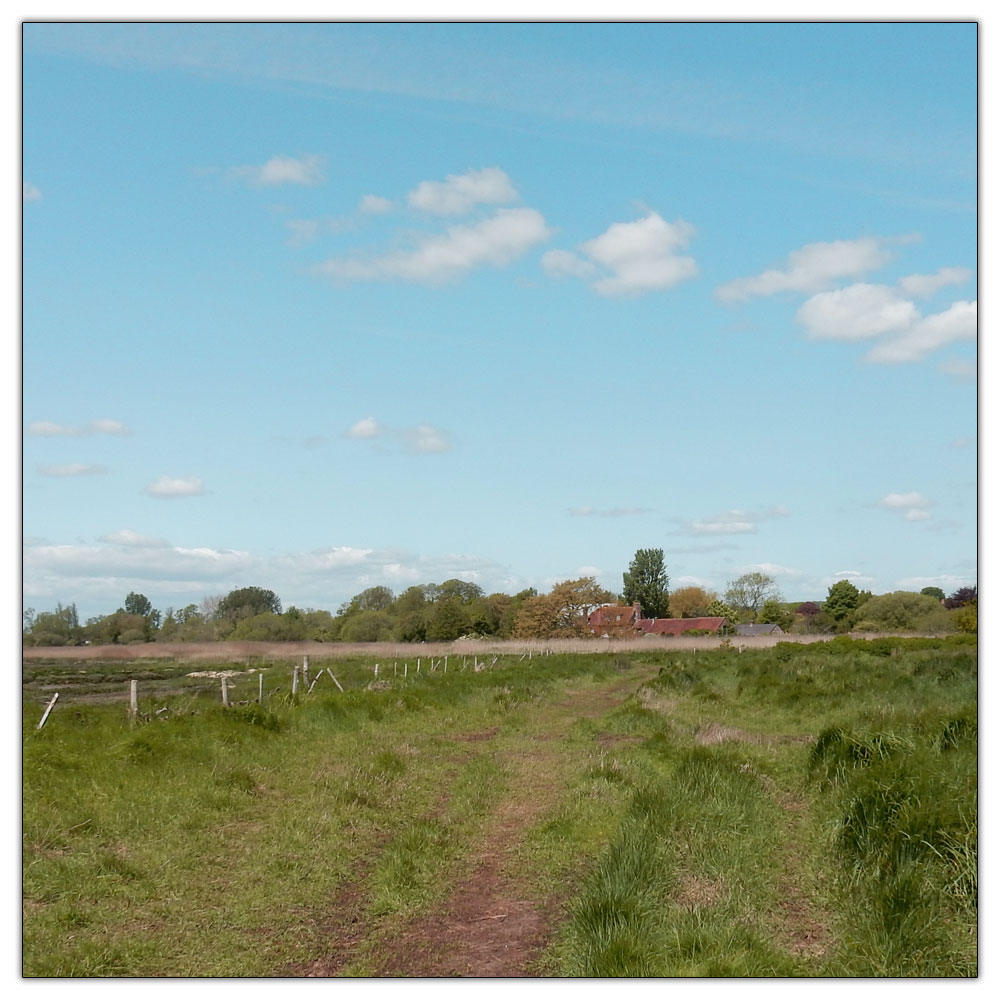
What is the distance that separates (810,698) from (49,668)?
128 feet

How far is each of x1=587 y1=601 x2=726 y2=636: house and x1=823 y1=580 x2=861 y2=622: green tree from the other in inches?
576

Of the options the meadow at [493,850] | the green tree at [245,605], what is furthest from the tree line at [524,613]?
the meadow at [493,850]

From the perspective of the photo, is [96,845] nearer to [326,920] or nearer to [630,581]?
[326,920]

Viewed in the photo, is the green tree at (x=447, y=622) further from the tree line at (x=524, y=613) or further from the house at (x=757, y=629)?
the house at (x=757, y=629)

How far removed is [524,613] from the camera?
341 feet

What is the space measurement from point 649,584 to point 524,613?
31601mm

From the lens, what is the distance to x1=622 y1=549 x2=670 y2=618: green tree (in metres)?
129

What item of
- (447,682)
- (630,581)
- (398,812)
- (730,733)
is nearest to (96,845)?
(398,812)

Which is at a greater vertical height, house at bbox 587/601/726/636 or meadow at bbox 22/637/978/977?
meadow at bbox 22/637/978/977

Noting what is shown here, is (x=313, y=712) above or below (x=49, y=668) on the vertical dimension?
above

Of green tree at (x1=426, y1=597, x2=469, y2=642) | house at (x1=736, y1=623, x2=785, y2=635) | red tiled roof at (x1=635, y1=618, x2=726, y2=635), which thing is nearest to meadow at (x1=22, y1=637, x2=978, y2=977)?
green tree at (x1=426, y1=597, x2=469, y2=642)

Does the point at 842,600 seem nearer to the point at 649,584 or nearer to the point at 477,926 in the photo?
the point at 649,584

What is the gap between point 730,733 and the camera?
17.8 metres

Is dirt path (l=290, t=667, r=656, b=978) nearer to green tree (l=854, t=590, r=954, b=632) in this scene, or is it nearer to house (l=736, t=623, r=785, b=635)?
green tree (l=854, t=590, r=954, b=632)
